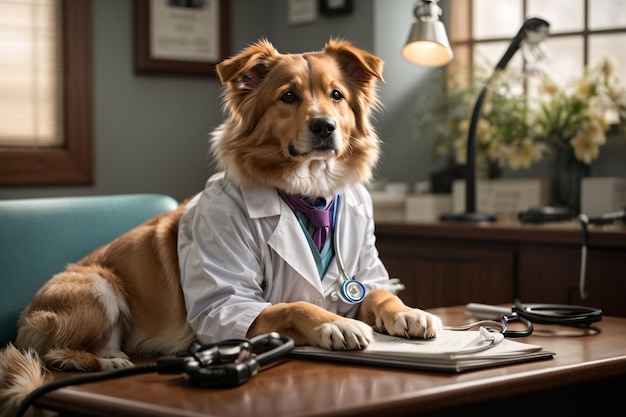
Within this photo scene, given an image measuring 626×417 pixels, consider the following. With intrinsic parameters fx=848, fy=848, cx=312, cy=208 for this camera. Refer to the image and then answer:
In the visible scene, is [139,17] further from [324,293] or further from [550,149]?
[324,293]

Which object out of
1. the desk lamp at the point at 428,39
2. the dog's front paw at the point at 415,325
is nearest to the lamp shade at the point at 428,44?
the desk lamp at the point at 428,39

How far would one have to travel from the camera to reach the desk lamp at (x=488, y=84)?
2.87m

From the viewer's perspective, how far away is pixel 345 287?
5.91 ft

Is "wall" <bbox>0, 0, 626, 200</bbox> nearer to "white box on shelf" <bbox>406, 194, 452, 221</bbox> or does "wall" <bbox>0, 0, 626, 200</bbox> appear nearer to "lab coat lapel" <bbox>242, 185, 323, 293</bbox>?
"white box on shelf" <bbox>406, 194, 452, 221</bbox>

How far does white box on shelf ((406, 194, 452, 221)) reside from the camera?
10.9 feet

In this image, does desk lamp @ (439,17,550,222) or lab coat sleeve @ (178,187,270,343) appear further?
desk lamp @ (439,17,550,222)

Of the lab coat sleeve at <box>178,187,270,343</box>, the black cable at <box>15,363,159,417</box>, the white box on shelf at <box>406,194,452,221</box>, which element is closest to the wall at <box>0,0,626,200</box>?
the white box on shelf at <box>406,194,452,221</box>

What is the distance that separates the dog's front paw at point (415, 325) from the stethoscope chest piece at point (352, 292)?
0.19 metres

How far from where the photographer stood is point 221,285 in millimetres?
1654

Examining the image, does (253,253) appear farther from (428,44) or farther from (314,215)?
(428,44)

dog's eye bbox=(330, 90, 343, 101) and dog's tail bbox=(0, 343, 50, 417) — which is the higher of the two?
dog's eye bbox=(330, 90, 343, 101)

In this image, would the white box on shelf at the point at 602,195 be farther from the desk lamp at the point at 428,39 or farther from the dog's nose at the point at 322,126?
the dog's nose at the point at 322,126

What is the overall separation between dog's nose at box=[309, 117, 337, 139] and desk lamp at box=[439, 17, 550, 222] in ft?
4.32

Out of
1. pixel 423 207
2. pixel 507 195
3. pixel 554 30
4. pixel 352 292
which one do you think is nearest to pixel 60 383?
pixel 352 292
